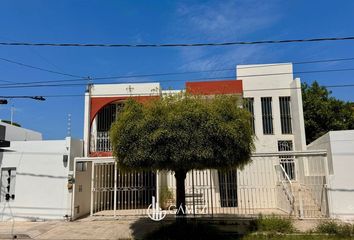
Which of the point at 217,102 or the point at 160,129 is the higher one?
the point at 217,102

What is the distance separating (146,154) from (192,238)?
9.78 ft

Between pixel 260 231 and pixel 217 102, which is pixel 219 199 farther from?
pixel 217 102

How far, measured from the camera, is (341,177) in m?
12.6

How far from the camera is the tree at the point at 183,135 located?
8.82 meters

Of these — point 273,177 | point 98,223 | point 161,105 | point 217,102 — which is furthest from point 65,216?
point 273,177

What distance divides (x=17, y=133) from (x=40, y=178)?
6.79 meters

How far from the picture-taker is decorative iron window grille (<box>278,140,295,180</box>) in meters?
16.4

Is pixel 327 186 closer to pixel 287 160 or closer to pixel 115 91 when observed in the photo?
pixel 287 160

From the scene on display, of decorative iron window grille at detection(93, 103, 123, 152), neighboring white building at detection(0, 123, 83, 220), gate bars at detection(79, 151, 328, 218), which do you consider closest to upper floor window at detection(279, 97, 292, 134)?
gate bars at detection(79, 151, 328, 218)

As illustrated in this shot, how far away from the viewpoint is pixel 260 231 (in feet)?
33.9

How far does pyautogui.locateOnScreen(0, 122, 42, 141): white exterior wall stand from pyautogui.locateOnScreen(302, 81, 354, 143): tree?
1959 cm

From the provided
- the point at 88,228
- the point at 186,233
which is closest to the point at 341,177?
the point at 186,233

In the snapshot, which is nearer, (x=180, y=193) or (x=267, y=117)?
(x=180, y=193)

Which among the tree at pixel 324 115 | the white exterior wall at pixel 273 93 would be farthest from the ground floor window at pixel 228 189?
the tree at pixel 324 115
